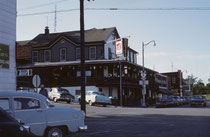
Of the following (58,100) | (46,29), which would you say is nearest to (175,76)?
(46,29)

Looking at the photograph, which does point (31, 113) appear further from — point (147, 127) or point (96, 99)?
point (96, 99)

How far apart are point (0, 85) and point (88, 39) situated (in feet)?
97.0

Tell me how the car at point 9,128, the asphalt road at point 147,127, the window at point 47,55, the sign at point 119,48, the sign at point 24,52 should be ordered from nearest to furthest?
1. the car at point 9,128
2. the asphalt road at point 147,127
3. the sign at point 24,52
4. the sign at point 119,48
5. the window at point 47,55

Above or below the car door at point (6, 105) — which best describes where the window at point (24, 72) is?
above

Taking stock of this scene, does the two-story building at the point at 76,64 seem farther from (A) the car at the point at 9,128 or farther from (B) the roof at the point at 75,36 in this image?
(A) the car at the point at 9,128

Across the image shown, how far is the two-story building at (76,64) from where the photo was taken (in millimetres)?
44125

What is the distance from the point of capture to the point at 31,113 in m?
8.75

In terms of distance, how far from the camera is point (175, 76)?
9838 centimetres

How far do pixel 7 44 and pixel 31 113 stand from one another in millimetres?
11085

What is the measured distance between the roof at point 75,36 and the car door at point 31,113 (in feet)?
118

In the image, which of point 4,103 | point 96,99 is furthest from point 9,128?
point 96,99

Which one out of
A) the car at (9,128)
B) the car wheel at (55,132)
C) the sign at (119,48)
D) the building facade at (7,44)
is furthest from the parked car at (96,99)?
the car at (9,128)

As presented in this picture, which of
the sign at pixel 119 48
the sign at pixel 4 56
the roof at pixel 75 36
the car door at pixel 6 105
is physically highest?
the roof at pixel 75 36

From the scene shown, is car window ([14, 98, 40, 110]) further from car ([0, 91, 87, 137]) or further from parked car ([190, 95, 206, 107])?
parked car ([190, 95, 206, 107])
